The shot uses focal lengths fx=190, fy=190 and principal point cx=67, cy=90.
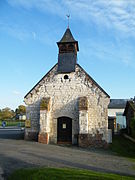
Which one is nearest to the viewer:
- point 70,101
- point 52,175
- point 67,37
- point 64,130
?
point 52,175

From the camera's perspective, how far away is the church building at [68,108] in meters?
15.6

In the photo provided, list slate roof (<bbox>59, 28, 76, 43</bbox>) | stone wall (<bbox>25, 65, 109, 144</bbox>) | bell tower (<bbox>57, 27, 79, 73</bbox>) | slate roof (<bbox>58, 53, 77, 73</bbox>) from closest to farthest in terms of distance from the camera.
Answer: stone wall (<bbox>25, 65, 109, 144</bbox>), slate roof (<bbox>58, 53, 77, 73</bbox>), bell tower (<bbox>57, 27, 79, 73</bbox>), slate roof (<bbox>59, 28, 76, 43</bbox>)

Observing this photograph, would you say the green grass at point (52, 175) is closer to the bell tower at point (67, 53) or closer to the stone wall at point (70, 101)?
the stone wall at point (70, 101)

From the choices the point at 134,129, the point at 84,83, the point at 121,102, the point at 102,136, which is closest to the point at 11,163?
the point at 134,129

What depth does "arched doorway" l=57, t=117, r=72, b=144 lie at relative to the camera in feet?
53.9

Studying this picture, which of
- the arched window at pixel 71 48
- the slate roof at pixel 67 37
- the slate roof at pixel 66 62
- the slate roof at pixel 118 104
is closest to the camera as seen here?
the slate roof at pixel 66 62

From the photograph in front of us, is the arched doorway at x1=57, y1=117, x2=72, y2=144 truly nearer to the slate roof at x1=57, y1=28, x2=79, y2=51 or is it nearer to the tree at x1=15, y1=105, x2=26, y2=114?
the slate roof at x1=57, y1=28, x2=79, y2=51

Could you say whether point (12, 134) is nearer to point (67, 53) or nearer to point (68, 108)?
point (68, 108)

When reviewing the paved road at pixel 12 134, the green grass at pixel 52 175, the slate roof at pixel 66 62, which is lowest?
the paved road at pixel 12 134

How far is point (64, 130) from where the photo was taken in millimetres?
16609

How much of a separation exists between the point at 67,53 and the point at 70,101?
487cm

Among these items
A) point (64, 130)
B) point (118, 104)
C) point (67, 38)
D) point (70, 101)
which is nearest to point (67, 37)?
point (67, 38)

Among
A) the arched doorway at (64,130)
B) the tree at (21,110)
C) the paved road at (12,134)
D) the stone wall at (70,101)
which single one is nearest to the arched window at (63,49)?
the stone wall at (70,101)

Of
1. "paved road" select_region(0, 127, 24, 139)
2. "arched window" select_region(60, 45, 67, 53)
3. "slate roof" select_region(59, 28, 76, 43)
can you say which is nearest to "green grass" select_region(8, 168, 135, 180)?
"paved road" select_region(0, 127, 24, 139)
